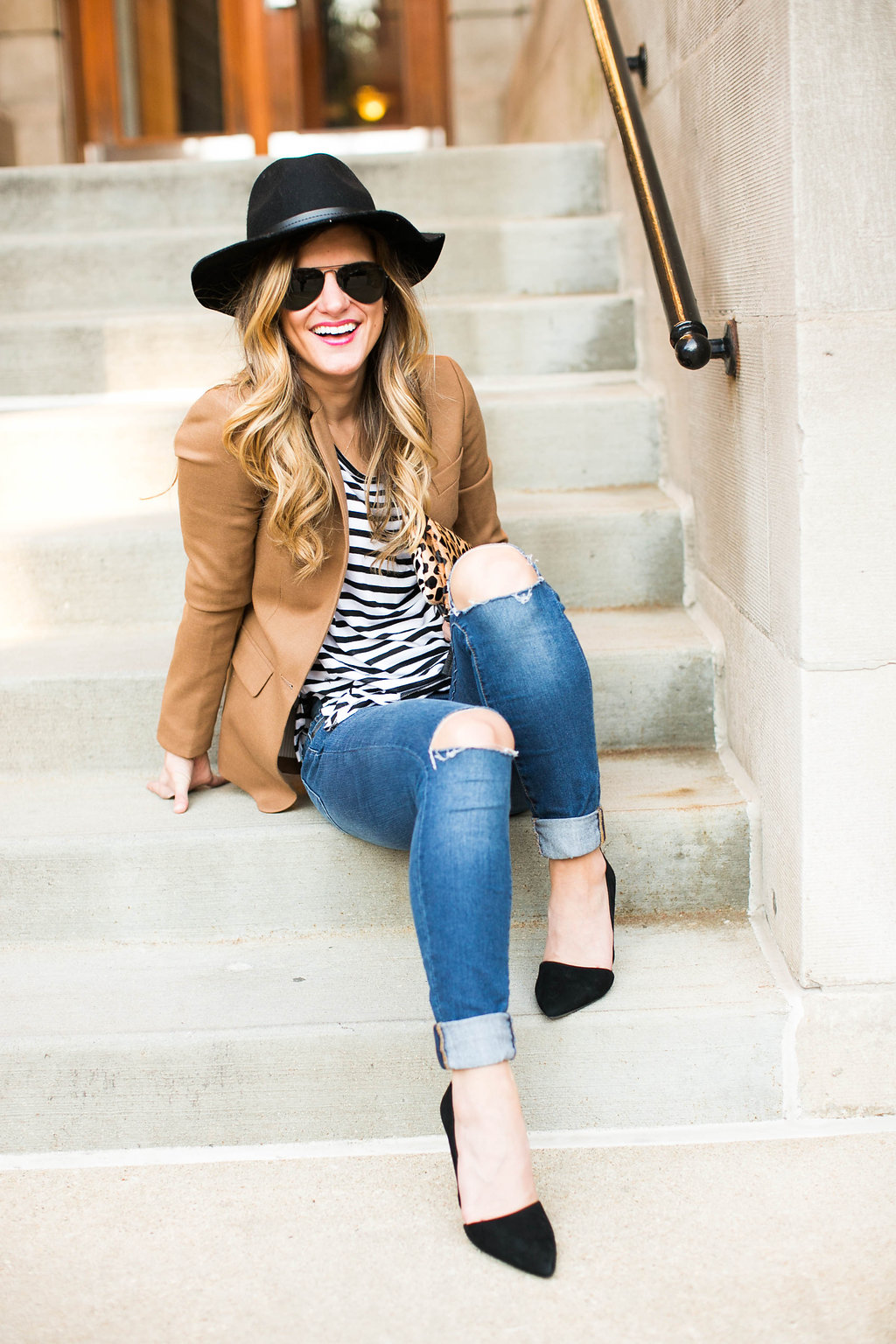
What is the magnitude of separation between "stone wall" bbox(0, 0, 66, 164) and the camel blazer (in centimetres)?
510

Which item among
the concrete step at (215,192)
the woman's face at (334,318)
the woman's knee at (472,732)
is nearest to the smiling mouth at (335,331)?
the woman's face at (334,318)

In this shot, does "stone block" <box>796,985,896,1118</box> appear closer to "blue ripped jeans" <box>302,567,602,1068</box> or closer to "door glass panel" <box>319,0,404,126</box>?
"blue ripped jeans" <box>302,567,602,1068</box>

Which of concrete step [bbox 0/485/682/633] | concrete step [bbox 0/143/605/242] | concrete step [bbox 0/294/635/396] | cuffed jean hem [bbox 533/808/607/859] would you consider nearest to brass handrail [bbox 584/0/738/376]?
concrete step [bbox 0/485/682/633]

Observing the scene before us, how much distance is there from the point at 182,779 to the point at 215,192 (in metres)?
2.20

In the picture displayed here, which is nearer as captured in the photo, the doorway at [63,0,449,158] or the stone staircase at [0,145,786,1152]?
the stone staircase at [0,145,786,1152]

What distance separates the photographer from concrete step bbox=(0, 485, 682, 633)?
8.22 ft

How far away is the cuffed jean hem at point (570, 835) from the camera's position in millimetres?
1777

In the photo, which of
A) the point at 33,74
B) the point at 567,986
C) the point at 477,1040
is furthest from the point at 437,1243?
the point at 33,74

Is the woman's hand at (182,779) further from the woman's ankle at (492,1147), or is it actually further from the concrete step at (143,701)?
the woman's ankle at (492,1147)

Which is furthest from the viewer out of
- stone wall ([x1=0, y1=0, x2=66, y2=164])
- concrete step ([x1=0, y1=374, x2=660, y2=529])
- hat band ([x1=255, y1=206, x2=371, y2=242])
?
stone wall ([x1=0, y1=0, x2=66, y2=164])

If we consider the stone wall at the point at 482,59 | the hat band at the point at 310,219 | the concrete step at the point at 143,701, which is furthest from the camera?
the stone wall at the point at 482,59

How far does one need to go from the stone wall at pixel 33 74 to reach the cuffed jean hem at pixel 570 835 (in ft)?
18.5

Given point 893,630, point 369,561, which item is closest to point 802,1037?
point 893,630

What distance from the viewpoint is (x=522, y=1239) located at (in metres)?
1.49
